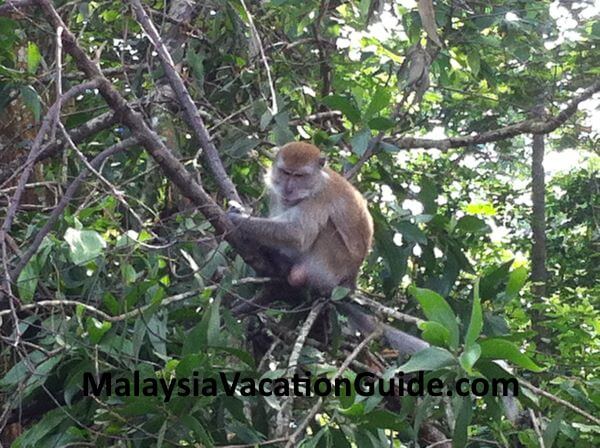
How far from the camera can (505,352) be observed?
2959 mm

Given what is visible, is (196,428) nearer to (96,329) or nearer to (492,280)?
(96,329)

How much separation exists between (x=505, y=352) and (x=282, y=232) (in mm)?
2513

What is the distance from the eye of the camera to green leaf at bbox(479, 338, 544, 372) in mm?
2916

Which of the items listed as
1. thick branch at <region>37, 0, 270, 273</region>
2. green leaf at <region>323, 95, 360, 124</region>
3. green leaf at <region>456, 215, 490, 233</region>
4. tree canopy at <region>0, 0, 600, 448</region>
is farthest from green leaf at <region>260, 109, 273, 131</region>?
green leaf at <region>456, 215, 490, 233</region>

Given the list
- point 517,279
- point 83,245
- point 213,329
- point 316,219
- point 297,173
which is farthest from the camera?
point 316,219

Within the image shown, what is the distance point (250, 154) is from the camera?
5.59 metres

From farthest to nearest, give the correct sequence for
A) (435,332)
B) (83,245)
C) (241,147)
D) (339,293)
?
(241,147) → (339,293) → (83,245) → (435,332)

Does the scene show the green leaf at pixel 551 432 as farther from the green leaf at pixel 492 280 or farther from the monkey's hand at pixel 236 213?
the monkey's hand at pixel 236 213

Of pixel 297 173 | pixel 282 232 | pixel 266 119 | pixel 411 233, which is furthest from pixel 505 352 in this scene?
pixel 297 173

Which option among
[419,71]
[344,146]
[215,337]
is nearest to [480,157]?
[344,146]

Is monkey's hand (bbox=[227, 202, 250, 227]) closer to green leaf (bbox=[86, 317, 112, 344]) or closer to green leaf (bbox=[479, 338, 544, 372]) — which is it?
green leaf (bbox=[86, 317, 112, 344])

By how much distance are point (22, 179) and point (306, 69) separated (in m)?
3.73

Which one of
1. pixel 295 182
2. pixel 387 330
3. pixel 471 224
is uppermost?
pixel 471 224

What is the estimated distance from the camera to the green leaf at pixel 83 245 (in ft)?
10.9
